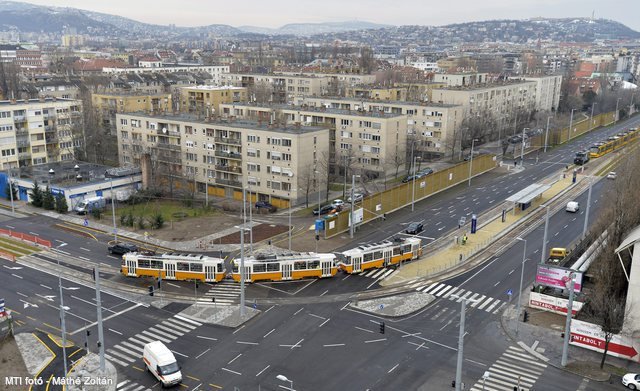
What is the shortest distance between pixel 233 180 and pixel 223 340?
44117 mm

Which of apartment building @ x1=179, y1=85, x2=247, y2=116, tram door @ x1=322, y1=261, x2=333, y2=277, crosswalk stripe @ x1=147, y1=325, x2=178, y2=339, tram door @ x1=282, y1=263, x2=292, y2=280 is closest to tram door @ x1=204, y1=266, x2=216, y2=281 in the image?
tram door @ x1=282, y1=263, x2=292, y2=280

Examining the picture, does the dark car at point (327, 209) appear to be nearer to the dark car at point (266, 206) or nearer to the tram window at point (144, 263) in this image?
the dark car at point (266, 206)

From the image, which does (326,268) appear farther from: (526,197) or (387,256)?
(526,197)

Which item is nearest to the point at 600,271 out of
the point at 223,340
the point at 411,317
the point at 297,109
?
the point at 411,317

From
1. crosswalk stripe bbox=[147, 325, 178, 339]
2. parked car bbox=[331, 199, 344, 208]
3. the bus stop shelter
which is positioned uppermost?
the bus stop shelter

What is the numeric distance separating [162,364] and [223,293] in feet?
47.1

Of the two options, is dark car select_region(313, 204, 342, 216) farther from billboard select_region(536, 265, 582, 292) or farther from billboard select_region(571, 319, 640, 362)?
billboard select_region(571, 319, 640, 362)

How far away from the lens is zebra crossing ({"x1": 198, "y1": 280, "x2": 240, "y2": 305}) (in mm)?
46125

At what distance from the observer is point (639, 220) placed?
4778 centimetres

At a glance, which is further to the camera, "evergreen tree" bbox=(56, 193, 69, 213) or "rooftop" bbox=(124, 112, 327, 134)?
"rooftop" bbox=(124, 112, 327, 134)

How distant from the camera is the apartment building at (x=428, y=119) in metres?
104

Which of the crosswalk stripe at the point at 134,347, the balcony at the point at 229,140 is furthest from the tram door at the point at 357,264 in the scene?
the balcony at the point at 229,140

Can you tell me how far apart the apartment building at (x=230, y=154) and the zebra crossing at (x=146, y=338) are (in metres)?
35.0

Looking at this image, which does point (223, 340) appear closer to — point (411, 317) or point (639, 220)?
point (411, 317)
